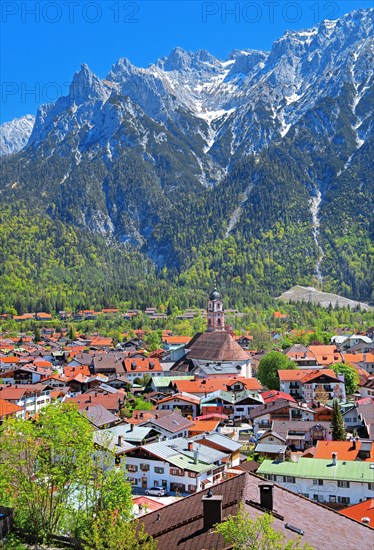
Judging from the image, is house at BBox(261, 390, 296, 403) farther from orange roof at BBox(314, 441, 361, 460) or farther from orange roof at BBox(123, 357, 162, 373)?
orange roof at BBox(123, 357, 162, 373)

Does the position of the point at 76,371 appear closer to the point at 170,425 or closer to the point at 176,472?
the point at 170,425

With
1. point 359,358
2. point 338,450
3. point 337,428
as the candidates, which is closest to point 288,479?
point 338,450

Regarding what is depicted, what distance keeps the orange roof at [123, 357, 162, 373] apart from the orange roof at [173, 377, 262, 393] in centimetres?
1508

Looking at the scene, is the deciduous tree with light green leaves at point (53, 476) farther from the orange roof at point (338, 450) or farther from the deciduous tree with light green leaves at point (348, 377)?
the deciduous tree with light green leaves at point (348, 377)

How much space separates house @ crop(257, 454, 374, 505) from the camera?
126ft

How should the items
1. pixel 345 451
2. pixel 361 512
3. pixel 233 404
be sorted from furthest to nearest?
pixel 233 404 < pixel 345 451 < pixel 361 512

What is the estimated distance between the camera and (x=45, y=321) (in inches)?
6890

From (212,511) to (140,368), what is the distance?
75446 mm

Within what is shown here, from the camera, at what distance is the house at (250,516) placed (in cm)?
1980

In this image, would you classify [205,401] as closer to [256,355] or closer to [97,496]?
[256,355]

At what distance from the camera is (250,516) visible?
758 inches

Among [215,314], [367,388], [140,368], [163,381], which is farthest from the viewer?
[215,314]

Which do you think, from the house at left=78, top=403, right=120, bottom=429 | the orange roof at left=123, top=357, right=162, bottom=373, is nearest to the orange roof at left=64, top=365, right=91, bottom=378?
the orange roof at left=123, top=357, right=162, bottom=373

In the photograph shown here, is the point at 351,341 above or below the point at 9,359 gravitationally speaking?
above
